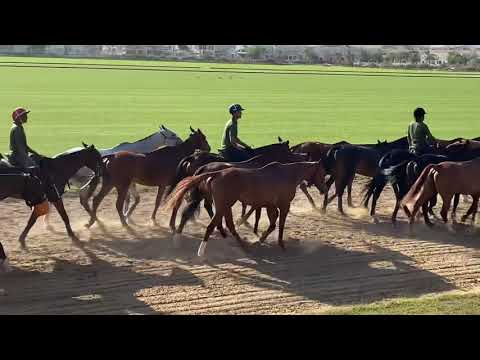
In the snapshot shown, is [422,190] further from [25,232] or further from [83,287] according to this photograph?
[25,232]

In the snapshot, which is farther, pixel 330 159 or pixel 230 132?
pixel 330 159

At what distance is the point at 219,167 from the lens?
10445 mm

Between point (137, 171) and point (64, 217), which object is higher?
point (137, 171)

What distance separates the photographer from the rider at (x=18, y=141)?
9773 millimetres

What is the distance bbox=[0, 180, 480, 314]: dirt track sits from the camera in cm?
777

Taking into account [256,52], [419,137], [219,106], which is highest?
[256,52]

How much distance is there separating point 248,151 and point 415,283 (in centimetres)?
438

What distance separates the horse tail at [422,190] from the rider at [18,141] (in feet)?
21.3

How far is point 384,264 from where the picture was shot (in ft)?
31.3

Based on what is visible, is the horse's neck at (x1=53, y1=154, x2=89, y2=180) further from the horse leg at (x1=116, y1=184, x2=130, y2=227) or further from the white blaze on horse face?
the white blaze on horse face

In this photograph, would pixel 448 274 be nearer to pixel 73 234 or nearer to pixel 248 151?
pixel 248 151

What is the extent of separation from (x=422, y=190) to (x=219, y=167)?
3.60m

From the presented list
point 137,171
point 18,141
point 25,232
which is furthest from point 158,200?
point 18,141

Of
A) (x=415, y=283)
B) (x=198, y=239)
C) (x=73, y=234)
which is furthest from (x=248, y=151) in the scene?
(x=415, y=283)
